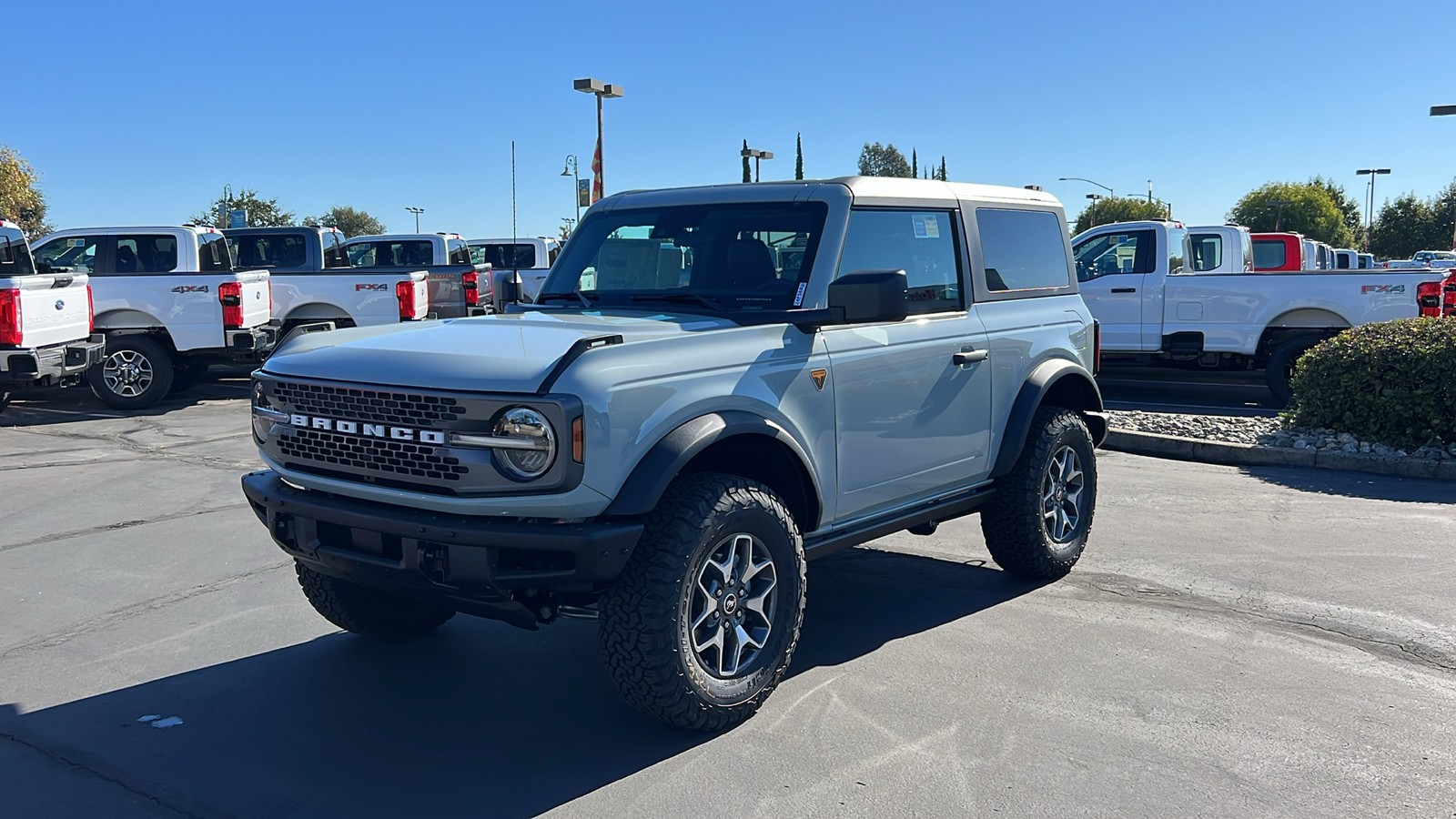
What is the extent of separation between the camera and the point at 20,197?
145 ft

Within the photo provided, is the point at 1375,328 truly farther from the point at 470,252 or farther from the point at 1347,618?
the point at 470,252

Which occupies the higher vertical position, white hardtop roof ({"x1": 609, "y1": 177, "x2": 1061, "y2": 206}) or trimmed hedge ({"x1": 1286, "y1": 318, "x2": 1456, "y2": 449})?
white hardtop roof ({"x1": 609, "y1": 177, "x2": 1061, "y2": 206})

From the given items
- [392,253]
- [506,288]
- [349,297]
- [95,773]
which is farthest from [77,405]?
[95,773]

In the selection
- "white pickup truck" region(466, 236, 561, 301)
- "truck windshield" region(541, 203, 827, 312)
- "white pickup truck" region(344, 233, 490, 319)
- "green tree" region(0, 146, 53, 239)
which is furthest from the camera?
"green tree" region(0, 146, 53, 239)

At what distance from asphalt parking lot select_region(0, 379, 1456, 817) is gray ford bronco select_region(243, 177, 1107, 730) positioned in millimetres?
353

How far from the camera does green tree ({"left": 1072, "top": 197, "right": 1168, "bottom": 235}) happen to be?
86.8m

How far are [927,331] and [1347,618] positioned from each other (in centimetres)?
235

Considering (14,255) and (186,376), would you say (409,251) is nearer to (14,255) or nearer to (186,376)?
(186,376)

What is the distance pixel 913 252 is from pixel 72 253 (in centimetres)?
1242

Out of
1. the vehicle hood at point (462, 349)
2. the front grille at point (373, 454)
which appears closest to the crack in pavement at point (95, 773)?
the front grille at point (373, 454)

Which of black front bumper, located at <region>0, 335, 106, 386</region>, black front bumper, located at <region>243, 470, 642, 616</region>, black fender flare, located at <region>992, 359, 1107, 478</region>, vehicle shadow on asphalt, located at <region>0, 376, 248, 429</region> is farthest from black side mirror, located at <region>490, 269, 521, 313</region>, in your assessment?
vehicle shadow on asphalt, located at <region>0, 376, 248, 429</region>

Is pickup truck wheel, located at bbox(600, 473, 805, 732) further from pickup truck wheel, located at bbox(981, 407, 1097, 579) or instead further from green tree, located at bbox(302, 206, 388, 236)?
green tree, located at bbox(302, 206, 388, 236)

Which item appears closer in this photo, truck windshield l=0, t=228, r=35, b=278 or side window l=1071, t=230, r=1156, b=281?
truck windshield l=0, t=228, r=35, b=278

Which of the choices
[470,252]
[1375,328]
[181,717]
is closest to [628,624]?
[181,717]
